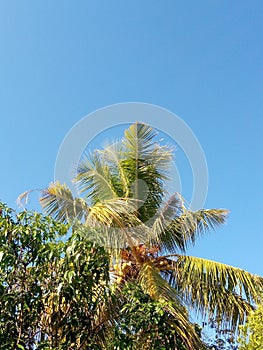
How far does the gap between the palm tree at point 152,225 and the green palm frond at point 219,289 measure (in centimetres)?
2

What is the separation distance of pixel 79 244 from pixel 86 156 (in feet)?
13.8

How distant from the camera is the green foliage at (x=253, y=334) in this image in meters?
5.55

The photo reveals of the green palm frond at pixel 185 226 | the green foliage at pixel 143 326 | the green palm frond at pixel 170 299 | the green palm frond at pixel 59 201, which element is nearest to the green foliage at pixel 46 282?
the green foliage at pixel 143 326

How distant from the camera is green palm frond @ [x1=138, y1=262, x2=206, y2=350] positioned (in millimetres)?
5537

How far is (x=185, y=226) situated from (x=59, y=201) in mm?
2445

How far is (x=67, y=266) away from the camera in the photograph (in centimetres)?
425

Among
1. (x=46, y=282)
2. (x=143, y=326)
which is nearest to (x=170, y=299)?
(x=143, y=326)

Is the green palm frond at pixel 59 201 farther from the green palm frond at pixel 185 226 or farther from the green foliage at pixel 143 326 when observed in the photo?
the green foliage at pixel 143 326

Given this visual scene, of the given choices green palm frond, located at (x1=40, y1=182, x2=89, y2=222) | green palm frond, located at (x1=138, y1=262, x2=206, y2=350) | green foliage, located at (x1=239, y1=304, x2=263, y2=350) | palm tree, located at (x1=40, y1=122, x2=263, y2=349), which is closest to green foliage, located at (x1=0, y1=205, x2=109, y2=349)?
green palm frond, located at (x1=138, y1=262, x2=206, y2=350)

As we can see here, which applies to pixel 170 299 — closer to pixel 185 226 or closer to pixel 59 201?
pixel 185 226

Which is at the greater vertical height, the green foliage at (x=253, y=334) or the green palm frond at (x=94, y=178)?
the green palm frond at (x=94, y=178)

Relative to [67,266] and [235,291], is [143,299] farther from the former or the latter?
[235,291]

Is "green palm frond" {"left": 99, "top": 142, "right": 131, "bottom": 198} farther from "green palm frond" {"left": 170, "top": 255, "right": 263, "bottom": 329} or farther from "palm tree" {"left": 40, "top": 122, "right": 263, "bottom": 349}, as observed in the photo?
"green palm frond" {"left": 170, "top": 255, "right": 263, "bottom": 329}

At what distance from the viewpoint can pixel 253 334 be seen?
18.8 feet
